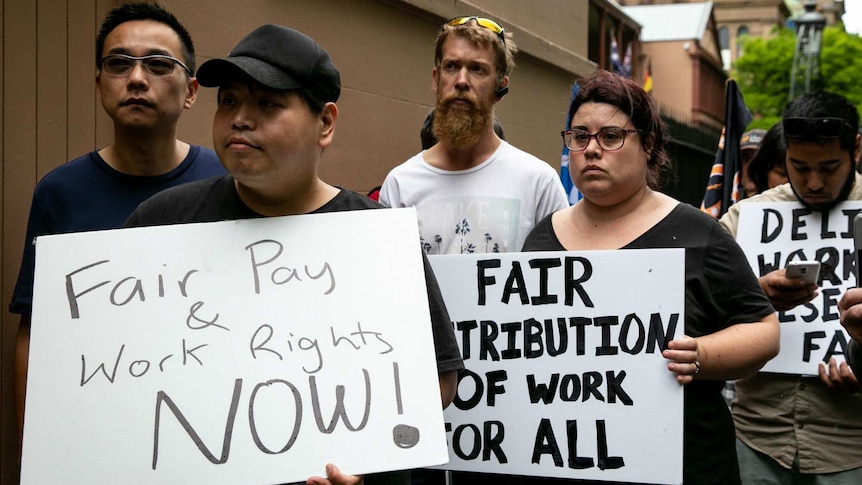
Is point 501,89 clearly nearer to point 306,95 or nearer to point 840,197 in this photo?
point 840,197

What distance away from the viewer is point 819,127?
3.74m

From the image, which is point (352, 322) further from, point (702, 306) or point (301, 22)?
point (301, 22)

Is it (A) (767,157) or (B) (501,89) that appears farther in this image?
(A) (767,157)

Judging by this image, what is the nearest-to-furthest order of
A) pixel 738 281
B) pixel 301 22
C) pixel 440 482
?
pixel 738 281
pixel 440 482
pixel 301 22

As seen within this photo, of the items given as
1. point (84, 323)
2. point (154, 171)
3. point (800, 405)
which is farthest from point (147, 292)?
point (800, 405)

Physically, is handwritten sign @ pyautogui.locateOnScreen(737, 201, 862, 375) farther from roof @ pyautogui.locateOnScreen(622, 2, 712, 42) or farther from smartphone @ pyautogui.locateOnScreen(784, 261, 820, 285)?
roof @ pyautogui.locateOnScreen(622, 2, 712, 42)

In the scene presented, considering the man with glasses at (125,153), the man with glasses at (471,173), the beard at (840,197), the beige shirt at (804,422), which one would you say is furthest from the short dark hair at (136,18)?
the beige shirt at (804,422)

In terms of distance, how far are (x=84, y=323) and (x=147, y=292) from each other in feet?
0.57

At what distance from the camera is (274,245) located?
95.8 inches

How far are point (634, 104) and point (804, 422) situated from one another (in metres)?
1.67

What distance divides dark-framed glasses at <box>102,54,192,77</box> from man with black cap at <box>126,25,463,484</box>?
76 centimetres

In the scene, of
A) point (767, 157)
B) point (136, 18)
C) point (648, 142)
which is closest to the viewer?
point (648, 142)

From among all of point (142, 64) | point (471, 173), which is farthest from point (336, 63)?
point (142, 64)

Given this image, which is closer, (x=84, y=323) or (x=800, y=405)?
(x=84, y=323)
